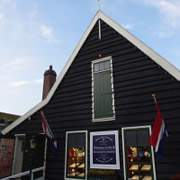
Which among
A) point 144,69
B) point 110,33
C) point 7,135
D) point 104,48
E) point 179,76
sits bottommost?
point 7,135

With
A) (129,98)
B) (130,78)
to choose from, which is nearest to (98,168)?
(129,98)

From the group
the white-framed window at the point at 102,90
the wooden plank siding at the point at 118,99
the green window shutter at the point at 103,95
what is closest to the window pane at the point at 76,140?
the wooden plank siding at the point at 118,99

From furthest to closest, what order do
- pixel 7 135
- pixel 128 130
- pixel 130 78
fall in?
1. pixel 7 135
2. pixel 130 78
3. pixel 128 130

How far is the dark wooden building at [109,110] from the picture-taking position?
5.64 m

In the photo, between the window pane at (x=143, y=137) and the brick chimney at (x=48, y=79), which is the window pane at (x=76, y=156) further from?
the brick chimney at (x=48, y=79)

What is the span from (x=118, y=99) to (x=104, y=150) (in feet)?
6.41

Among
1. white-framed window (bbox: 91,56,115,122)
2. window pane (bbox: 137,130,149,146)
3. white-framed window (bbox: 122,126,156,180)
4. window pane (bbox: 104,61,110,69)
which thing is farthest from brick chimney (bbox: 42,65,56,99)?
window pane (bbox: 137,130,149,146)

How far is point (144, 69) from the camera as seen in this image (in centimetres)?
641

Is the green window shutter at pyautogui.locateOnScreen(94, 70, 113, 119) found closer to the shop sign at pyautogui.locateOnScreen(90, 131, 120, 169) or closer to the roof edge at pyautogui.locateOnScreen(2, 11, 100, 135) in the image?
the shop sign at pyautogui.locateOnScreen(90, 131, 120, 169)

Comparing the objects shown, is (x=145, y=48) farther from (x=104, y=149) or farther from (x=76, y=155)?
(x=76, y=155)

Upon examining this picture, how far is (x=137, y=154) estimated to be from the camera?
5.77 m

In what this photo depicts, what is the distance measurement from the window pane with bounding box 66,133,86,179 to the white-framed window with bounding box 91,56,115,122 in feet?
3.57

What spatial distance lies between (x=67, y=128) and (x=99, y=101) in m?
1.85

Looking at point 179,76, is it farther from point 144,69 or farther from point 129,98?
point 129,98
